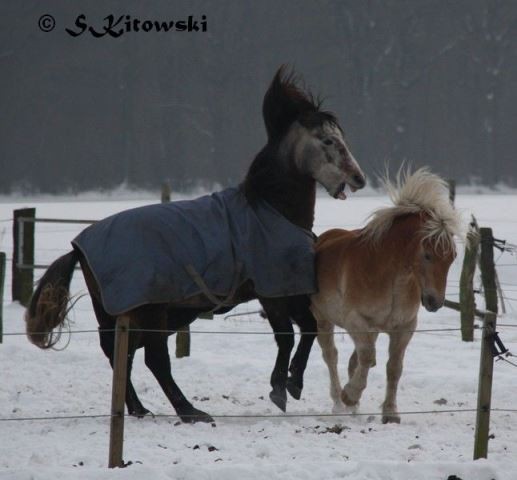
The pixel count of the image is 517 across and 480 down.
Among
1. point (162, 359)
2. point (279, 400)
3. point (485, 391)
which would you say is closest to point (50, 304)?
point (162, 359)

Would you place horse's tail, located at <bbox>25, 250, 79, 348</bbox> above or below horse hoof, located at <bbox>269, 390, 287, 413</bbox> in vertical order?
above

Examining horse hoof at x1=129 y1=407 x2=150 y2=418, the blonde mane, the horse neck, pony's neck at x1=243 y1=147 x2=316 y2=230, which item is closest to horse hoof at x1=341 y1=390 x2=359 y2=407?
the horse neck

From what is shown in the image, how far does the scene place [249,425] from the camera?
21.7 feet

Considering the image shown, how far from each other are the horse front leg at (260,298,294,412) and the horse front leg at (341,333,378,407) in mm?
410

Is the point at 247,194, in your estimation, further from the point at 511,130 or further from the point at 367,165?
the point at 511,130

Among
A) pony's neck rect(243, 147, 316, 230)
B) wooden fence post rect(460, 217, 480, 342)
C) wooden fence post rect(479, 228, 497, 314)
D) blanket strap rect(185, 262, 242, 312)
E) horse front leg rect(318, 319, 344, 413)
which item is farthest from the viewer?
wooden fence post rect(460, 217, 480, 342)

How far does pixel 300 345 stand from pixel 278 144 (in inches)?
54.7

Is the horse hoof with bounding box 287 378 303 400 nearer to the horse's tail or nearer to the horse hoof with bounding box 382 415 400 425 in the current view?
the horse hoof with bounding box 382 415 400 425

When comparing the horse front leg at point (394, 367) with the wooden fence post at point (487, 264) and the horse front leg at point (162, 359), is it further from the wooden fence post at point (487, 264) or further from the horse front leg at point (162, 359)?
the wooden fence post at point (487, 264)

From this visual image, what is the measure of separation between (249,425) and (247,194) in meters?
1.53

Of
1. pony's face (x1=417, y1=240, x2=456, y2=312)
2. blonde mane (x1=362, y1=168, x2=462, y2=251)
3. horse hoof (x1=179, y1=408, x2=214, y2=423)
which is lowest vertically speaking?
horse hoof (x1=179, y1=408, x2=214, y2=423)

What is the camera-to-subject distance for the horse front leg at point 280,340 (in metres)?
6.89

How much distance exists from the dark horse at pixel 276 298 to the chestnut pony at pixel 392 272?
13.0 inches

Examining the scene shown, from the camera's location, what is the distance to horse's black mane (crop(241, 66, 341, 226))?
7070 mm
